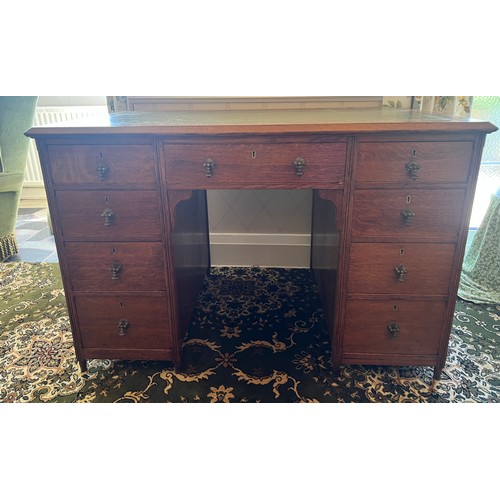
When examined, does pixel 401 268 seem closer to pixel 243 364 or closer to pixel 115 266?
pixel 243 364

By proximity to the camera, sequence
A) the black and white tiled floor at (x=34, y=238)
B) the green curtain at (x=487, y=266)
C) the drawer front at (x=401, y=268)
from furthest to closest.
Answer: the black and white tiled floor at (x=34, y=238) < the green curtain at (x=487, y=266) < the drawer front at (x=401, y=268)

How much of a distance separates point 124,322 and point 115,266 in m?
0.21

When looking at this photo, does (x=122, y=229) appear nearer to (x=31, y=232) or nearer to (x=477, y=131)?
(x=477, y=131)

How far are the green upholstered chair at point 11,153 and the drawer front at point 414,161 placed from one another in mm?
2074

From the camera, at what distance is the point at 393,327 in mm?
1378

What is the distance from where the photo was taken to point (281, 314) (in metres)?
1.87

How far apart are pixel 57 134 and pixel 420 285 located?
1.20m

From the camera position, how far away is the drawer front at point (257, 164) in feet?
3.93

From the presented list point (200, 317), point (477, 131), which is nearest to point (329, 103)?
point (477, 131)

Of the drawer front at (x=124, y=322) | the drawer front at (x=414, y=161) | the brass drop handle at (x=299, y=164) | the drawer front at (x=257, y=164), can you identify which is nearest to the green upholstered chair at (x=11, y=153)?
the drawer front at (x=124, y=322)

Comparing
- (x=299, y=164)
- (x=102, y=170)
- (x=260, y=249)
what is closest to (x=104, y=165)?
(x=102, y=170)

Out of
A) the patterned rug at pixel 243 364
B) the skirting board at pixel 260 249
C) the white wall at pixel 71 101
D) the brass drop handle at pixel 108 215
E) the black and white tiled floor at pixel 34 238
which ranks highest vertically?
the white wall at pixel 71 101

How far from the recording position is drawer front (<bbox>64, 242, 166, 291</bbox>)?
1.33 m

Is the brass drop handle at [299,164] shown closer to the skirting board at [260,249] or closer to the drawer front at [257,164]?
the drawer front at [257,164]
